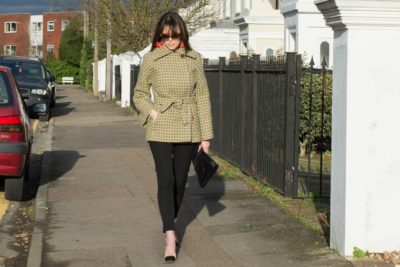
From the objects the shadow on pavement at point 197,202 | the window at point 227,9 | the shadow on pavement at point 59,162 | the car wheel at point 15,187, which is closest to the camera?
the shadow on pavement at point 197,202

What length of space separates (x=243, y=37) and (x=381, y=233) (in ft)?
61.0

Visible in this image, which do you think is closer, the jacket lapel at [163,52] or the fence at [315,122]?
the jacket lapel at [163,52]

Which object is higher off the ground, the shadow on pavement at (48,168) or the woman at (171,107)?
the woman at (171,107)

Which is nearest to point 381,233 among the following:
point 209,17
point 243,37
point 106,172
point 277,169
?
point 277,169

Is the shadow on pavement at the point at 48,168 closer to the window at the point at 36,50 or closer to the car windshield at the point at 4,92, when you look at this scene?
the car windshield at the point at 4,92

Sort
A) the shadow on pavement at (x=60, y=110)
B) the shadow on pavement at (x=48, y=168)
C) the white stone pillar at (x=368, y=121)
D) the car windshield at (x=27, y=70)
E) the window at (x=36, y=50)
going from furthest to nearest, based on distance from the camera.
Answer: the window at (x=36, y=50)
the shadow on pavement at (x=60, y=110)
the car windshield at (x=27, y=70)
the shadow on pavement at (x=48, y=168)
the white stone pillar at (x=368, y=121)

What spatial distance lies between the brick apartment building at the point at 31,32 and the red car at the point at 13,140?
266 ft

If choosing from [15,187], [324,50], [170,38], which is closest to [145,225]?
[170,38]

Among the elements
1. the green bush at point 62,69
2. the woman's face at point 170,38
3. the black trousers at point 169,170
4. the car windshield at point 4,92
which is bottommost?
the black trousers at point 169,170

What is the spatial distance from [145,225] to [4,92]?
277cm

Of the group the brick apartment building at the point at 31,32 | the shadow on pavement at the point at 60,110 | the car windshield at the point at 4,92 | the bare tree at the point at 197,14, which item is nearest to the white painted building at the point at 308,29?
the shadow on pavement at the point at 60,110

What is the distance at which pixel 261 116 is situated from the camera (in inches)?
376

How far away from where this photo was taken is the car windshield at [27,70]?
22.8 meters

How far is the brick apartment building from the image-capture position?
291 ft
